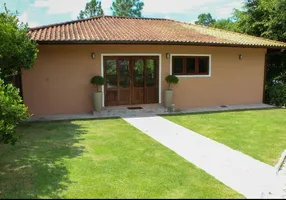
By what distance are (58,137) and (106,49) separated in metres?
5.39

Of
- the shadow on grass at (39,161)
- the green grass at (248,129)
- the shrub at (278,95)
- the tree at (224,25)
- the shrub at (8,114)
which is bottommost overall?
the green grass at (248,129)

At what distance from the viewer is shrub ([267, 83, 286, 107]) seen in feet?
49.6

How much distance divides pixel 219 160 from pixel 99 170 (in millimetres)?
2659

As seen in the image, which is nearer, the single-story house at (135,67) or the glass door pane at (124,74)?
the single-story house at (135,67)

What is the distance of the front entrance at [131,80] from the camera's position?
13.2 metres

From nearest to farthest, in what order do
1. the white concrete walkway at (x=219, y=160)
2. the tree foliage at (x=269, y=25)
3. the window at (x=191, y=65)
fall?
the white concrete walkway at (x=219, y=160), the window at (x=191, y=65), the tree foliage at (x=269, y=25)

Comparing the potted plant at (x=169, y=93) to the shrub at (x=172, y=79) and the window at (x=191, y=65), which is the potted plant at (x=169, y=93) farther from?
the window at (x=191, y=65)

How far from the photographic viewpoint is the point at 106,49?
12.7 meters

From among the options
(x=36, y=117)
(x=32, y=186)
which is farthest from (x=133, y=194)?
(x=36, y=117)

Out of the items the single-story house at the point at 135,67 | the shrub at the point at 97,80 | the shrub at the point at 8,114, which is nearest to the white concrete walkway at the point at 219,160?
the shrub at the point at 97,80

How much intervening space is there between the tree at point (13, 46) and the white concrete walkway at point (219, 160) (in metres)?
4.32

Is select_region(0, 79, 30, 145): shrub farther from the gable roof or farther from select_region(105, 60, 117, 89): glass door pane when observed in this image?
select_region(105, 60, 117, 89): glass door pane

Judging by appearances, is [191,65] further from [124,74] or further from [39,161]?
[39,161]

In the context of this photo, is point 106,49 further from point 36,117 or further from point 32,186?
point 32,186
